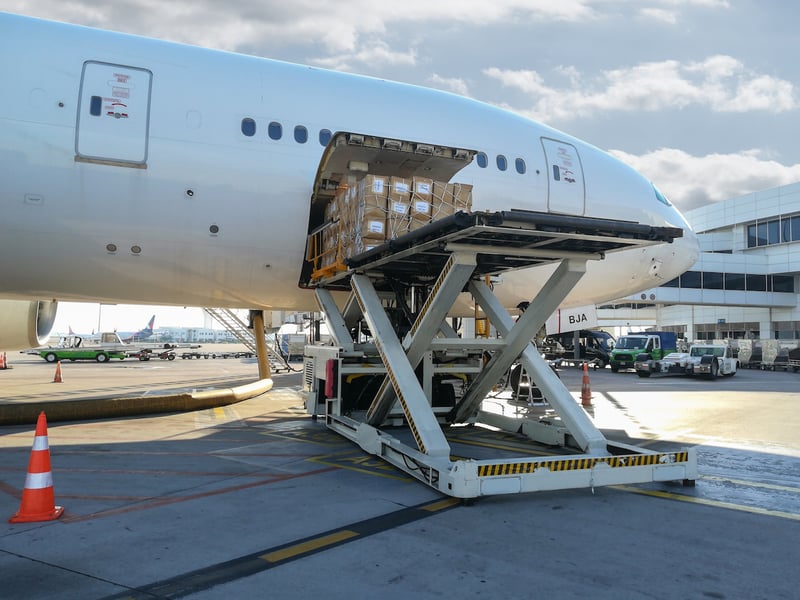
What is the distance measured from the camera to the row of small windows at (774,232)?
47688 mm

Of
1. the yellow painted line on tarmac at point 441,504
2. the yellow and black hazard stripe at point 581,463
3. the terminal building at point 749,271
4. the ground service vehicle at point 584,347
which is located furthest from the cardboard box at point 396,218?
the terminal building at point 749,271

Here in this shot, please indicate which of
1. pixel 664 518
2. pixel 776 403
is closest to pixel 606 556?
pixel 664 518

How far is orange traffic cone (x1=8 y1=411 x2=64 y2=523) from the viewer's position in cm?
508

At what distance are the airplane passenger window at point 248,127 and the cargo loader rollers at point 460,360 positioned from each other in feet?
7.37

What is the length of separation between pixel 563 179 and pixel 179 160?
644 cm

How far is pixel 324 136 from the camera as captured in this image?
934 cm

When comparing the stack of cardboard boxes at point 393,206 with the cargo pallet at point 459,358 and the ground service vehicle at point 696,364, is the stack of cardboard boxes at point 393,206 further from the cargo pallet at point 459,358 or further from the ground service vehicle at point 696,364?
the ground service vehicle at point 696,364

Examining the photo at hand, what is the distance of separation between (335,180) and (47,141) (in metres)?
3.84

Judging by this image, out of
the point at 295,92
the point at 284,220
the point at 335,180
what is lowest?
the point at 284,220

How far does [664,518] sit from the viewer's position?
5508mm

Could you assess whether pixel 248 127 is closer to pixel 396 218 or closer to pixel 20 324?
pixel 396 218

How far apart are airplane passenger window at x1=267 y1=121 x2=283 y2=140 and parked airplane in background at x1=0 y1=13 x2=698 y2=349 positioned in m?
0.04

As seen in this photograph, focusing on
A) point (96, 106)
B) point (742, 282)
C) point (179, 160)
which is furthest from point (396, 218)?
point (742, 282)

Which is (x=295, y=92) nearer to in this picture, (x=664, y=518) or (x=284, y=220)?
(x=284, y=220)
